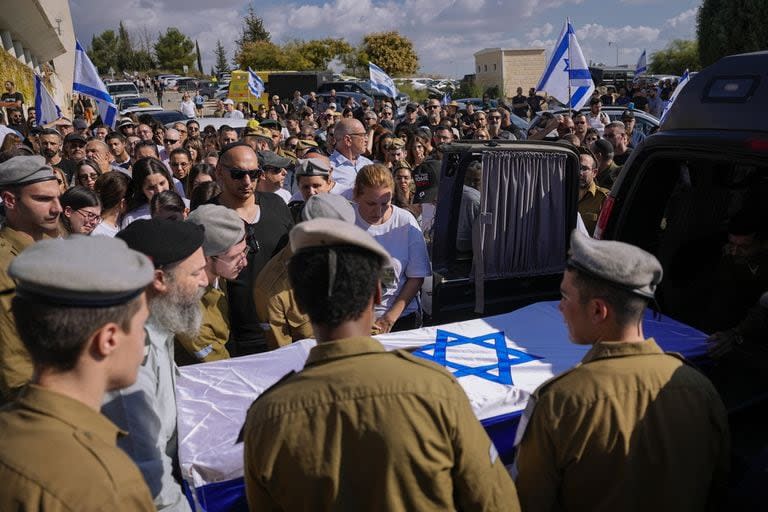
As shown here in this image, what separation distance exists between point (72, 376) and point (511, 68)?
1997 inches

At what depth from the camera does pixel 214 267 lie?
3.13 metres

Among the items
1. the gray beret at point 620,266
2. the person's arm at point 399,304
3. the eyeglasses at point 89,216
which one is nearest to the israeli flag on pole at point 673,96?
the person's arm at point 399,304

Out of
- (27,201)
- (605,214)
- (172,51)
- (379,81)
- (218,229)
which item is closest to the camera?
(218,229)

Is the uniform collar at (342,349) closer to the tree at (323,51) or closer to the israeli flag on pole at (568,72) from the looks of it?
the israeli flag on pole at (568,72)

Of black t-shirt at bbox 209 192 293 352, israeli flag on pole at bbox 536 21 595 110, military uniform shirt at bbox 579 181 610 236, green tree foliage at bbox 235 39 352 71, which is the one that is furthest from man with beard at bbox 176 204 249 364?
green tree foliage at bbox 235 39 352 71

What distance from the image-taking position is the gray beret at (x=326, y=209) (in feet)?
10.7

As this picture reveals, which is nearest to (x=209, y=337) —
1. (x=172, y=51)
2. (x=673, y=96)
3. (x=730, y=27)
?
(x=673, y=96)

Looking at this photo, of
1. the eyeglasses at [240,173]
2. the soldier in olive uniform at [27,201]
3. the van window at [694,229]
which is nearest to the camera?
the soldier in olive uniform at [27,201]

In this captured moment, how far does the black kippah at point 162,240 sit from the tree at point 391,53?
1948 inches

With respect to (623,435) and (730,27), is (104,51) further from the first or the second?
(623,435)

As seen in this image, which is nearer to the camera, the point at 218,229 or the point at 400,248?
the point at 218,229

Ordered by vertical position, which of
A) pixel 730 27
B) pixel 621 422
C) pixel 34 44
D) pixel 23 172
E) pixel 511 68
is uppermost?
pixel 34 44

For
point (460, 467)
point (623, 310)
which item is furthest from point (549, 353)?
point (460, 467)

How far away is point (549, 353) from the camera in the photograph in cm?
325
